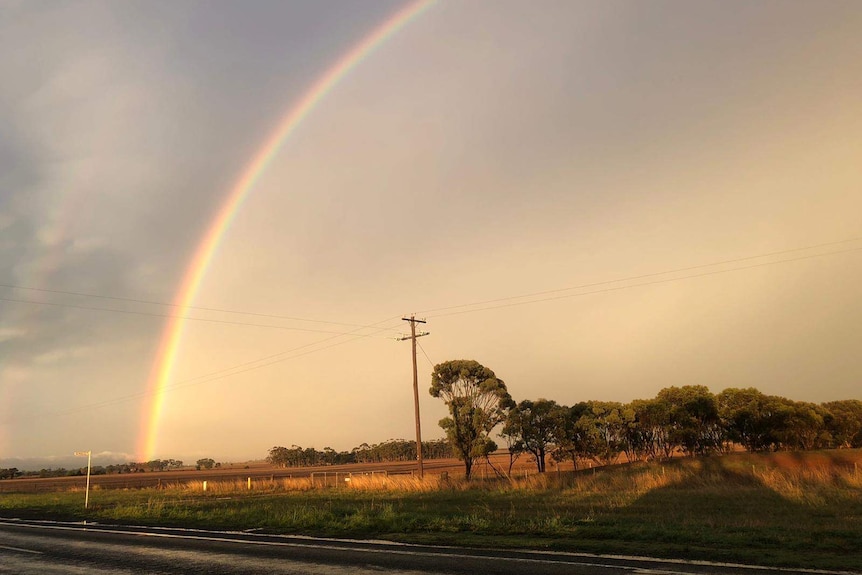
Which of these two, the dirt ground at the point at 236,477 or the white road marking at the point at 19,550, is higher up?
the white road marking at the point at 19,550

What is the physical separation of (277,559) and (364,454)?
178 metres

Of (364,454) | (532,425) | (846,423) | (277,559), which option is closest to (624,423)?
(532,425)

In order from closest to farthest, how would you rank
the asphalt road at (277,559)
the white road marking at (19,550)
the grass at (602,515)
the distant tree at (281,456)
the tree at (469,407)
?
the asphalt road at (277,559), the grass at (602,515), the white road marking at (19,550), the tree at (469,407), the distant tree at (281,456)

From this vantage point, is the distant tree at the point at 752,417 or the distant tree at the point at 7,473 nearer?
the distant tree at the point at 752,417

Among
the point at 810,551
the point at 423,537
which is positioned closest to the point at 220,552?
the point at 423,537

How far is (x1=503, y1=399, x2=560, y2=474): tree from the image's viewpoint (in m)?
45.7

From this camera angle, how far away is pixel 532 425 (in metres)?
45.9

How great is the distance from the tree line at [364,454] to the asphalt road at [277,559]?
150518mm

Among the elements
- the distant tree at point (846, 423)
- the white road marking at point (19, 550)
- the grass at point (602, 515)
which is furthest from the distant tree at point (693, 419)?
the white road marking at point (19, 550)

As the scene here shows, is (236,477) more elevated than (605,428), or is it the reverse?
(605,428)

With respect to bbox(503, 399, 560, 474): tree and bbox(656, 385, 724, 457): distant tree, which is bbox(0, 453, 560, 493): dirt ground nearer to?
bbox(503, 399, 560, 474): tree

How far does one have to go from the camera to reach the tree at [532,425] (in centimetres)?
4566

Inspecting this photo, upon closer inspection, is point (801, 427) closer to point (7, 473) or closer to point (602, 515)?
point (602, 515)

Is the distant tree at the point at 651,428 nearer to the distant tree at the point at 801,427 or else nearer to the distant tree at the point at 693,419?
the distant tree at the point at 693,419
